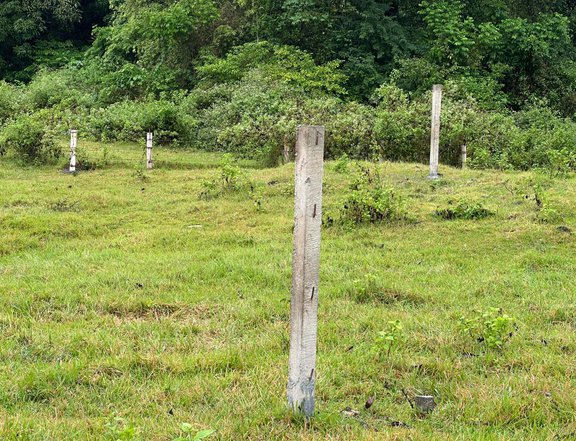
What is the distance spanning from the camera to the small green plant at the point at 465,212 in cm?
873

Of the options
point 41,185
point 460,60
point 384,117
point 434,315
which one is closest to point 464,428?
point 434,315

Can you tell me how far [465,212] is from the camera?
28.8ft

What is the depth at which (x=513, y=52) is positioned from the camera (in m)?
24.9

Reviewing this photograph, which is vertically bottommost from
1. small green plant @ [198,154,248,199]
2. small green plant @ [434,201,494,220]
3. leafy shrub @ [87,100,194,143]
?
small green plant @ [434,201,494,220]

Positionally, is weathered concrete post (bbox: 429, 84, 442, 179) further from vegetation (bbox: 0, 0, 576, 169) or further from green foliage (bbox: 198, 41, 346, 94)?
green foliage (bbox: 198, 41, 346, 94)

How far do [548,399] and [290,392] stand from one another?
1.51m

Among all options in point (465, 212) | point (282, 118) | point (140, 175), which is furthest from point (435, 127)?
point (140, 175)

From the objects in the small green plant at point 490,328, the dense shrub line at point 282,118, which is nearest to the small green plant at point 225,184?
the dense shrub line at point 282,118

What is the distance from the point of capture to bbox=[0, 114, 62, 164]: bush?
13.9 m

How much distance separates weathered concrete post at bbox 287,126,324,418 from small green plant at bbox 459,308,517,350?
1.76 metres

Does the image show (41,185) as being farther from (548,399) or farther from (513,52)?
(513,52)

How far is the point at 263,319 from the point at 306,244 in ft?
6.74

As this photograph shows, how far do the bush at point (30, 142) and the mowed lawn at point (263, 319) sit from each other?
4.25 m

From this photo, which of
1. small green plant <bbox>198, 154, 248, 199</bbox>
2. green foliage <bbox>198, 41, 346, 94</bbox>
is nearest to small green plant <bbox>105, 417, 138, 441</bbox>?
small green plant <bbox>198, 154, 248, 199</bbox>
